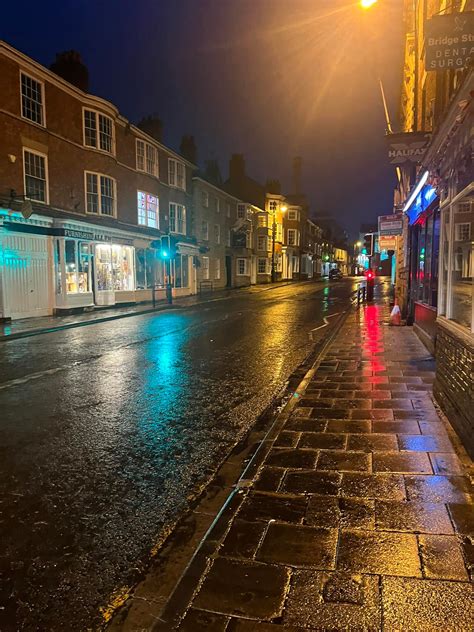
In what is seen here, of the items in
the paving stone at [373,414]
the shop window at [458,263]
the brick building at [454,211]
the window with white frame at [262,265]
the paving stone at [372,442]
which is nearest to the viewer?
the brick building at [454,211]

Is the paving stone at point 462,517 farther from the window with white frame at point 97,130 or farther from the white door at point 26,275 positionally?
the window with white frame at point 97,130

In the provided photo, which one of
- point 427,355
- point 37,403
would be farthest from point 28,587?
point 427,355

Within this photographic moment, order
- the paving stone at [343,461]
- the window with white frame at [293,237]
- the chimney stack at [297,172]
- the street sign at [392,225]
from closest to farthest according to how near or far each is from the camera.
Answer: the paving stone at [343,461] → the street sign at [392,225] → the window with white frame at [293,237] → the chimney stack at [297,172]

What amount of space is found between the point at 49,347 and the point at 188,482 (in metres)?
8.52

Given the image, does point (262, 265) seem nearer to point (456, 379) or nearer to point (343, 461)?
point (456, 379)

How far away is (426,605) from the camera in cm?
235

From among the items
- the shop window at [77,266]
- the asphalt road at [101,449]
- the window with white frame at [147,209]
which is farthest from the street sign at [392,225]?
the window with white frame at [147,209]

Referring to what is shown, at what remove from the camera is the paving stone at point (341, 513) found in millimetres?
3160

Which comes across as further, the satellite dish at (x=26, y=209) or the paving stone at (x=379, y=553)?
the satellite dish at (x=26, y=209)

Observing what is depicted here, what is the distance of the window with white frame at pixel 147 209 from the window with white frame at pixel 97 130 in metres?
4.07

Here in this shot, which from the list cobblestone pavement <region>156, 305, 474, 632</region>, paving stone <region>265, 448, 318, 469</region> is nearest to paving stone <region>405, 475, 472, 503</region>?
cobblestone pavement <region>156, 305, 474, 632</region>

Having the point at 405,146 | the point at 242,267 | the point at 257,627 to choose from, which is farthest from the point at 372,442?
the point at 242,267

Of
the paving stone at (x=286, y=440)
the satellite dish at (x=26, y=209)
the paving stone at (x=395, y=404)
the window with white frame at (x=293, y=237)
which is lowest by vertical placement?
the paving stone at (x=286, y=440)

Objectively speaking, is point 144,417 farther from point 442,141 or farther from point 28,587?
point 442,141
